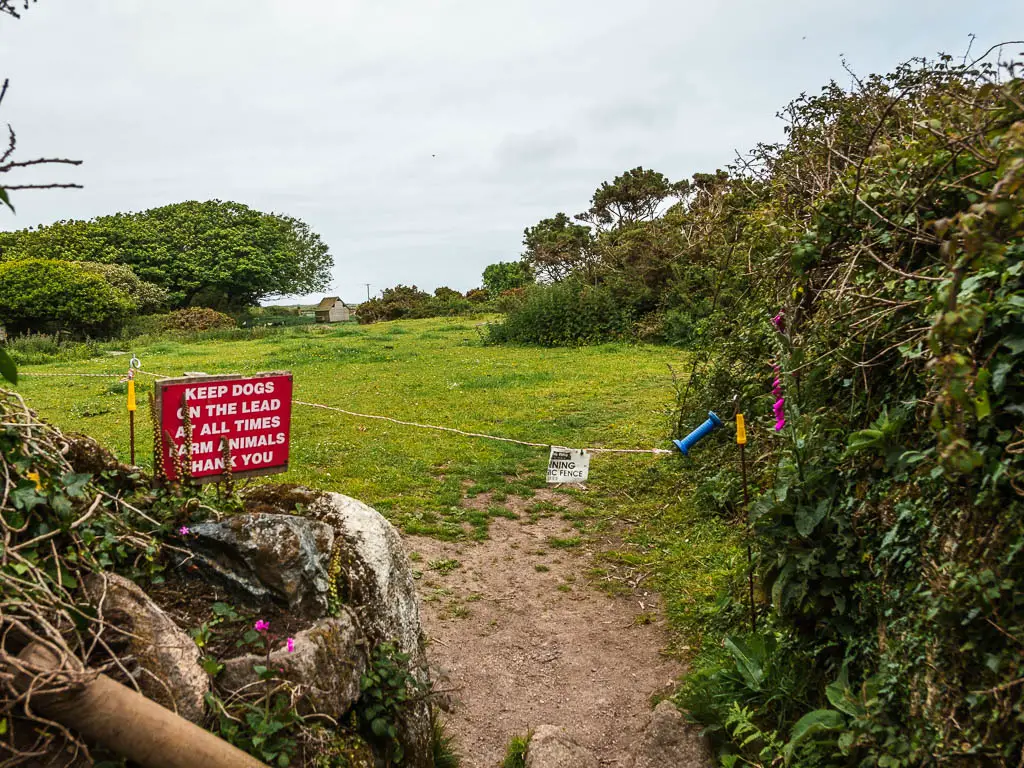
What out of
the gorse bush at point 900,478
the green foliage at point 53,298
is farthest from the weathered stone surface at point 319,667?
the green foliage at point 53,298

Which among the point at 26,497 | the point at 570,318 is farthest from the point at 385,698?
the point at 570,318

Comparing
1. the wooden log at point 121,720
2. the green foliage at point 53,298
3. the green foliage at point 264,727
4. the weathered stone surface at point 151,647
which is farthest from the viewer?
the green foliage at point 53,298

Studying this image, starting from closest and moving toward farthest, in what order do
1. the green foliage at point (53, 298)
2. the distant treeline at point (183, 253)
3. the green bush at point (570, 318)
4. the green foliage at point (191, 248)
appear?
1. the green bush at point (570, 318)
2. the green foliage at point (53, 298)
3. the distant treeline at point (183, 253)
4. the green foliage at point (191, 248)

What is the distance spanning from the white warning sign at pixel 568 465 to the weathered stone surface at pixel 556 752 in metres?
3.89

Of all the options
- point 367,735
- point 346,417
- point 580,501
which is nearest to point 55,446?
point 367,735

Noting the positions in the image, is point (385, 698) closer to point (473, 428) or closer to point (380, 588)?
point (380, 588)

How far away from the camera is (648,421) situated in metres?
11.3

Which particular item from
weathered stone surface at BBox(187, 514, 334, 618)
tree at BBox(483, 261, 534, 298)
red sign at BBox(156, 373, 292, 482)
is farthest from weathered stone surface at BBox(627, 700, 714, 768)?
tree at BBox(483, 261, 534, 298)

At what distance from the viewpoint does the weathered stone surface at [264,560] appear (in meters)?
3.24

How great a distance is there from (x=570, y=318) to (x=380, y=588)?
20.2 metres

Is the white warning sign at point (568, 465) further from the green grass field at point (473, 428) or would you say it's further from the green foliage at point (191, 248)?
the green foliage at point (191, 248)

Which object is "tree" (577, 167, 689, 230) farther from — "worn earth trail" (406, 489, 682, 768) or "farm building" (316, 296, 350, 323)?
"worn earth trail" (406, 489, 682, 768)

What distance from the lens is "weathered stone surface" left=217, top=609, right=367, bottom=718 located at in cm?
287

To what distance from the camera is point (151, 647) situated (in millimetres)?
2615
